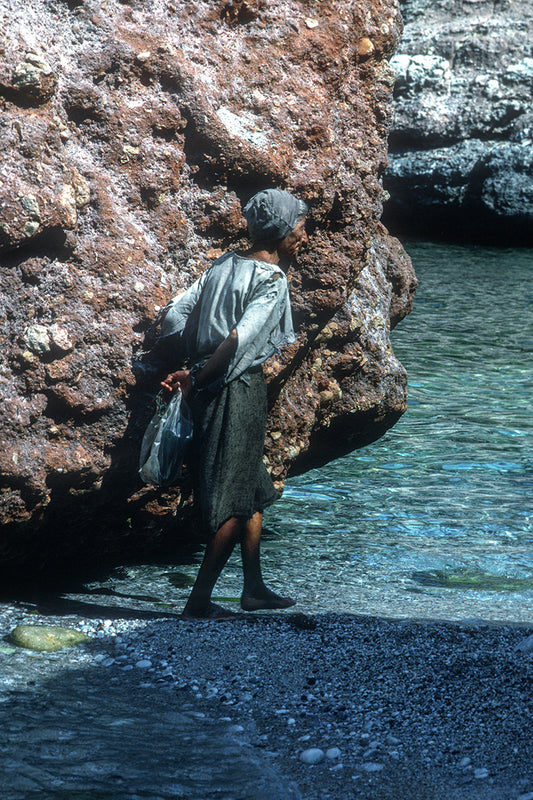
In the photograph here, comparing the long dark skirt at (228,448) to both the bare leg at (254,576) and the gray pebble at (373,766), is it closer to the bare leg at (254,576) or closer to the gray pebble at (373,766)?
the bare leg at (254,576)

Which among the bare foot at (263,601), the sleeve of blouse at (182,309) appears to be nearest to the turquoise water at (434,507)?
the bare foot at (263,601)

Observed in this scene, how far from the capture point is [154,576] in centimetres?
454

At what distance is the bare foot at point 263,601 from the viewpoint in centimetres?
396

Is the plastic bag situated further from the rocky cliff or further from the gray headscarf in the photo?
the rocky cliff

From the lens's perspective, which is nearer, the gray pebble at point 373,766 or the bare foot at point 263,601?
the gray pebble at point 373,766

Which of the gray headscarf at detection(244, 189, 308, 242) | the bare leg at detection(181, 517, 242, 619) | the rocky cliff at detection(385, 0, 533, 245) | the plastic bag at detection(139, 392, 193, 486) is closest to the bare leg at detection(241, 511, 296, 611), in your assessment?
the bare leg at detection(181, 517, 242, 619)

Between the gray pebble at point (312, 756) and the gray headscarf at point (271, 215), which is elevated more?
the gray headscarf at point (271, 215)

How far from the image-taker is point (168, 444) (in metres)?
3.73

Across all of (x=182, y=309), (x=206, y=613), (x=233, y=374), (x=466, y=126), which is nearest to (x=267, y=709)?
(x=206, y=613)

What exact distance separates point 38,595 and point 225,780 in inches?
66.9

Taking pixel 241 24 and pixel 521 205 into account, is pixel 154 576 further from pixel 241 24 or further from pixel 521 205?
pixel 521 205

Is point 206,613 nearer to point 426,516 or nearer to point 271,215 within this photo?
point 271,215

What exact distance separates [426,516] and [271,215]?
93.0 inches

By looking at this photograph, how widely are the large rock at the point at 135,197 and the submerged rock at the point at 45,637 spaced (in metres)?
0.48
